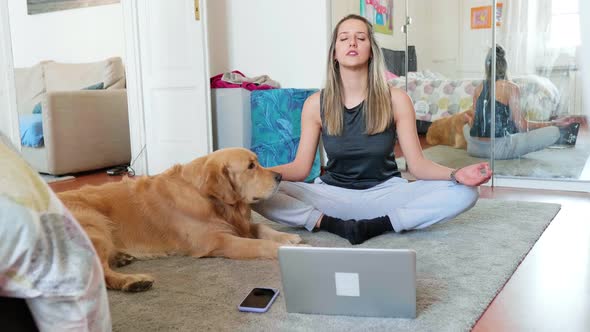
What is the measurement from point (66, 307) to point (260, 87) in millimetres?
3291

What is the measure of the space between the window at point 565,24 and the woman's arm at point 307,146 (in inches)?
80.5

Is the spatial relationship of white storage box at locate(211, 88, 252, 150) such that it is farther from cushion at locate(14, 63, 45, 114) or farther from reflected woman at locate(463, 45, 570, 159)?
cushion at locate(14, 63, 45, 114)

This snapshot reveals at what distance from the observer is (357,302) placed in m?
1.41

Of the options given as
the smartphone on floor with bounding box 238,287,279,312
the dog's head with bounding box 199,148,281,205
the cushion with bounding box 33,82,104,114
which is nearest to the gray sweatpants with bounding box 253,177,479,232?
the dog's head with bounding box 199,148,281,205

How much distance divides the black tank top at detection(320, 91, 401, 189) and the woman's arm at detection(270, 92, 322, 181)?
0.14 feet

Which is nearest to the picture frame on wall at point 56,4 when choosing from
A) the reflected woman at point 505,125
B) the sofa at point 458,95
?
the sofa at point 458,95

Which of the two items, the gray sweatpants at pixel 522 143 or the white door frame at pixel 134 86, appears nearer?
the gray sweatpants at pixel 522 143

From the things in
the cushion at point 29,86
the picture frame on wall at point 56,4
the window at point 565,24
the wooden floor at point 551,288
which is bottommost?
the wooden floor at point 551,288

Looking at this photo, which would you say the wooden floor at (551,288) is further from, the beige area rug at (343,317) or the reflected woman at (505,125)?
the reflected woman at (505,125)

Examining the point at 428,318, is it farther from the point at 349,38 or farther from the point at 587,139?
the point at 587,139

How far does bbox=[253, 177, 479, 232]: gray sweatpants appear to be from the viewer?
2.10 m

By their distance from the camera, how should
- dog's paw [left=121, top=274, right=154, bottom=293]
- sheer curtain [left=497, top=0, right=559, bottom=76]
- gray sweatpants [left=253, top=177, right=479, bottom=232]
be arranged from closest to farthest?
1. dog's paw [left=121, top=274, right=154, bottom=293]
2. gray sweatpants [left=253, top=177, right=479, bottom=232]
3. sheer curtain [left=497, top=0, right=559, bottom=76]

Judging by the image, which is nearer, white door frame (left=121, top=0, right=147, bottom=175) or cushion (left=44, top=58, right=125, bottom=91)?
white door frame (left=121, top=0, right=147, bottom=175)

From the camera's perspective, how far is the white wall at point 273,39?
411cm
